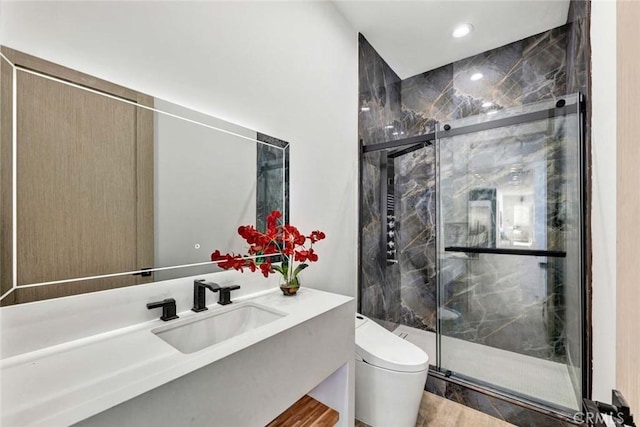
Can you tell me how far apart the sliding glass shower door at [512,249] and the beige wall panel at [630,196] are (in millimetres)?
1339

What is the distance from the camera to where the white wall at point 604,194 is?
0.97 metres

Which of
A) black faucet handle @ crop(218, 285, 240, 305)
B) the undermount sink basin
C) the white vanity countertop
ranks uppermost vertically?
black faucet handle @ crop(218, 285, 240, 305)

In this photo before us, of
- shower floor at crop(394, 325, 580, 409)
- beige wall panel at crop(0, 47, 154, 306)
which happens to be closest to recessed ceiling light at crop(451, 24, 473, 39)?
beige wall panel at crop(0, 47, 154, 306)

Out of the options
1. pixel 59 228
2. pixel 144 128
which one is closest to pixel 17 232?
pixel 59 228

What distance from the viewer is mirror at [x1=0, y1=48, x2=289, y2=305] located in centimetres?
77

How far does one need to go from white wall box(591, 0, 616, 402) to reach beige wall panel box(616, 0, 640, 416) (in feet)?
1.35

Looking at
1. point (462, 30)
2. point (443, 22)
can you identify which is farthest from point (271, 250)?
point (462, 30)

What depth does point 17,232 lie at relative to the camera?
2.49 ft

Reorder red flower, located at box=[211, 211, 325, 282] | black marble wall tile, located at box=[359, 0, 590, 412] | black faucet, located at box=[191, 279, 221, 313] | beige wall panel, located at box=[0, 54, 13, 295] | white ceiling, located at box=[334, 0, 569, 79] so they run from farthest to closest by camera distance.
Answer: black marble wall tile, located at box=[359, 0, 590, 412] → white ceiling, located at box=[334, 0, 569, 79] → red flower, located at box=[211, 211, 325, 282] → black faucet, located at box=[191, 279, 221, 313] → beige wall panel, located at box=[0, 54, 13, 295]

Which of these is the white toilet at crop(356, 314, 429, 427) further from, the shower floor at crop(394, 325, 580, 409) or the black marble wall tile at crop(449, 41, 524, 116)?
the black marble wall tile at crop(449, 41, 524, 116)

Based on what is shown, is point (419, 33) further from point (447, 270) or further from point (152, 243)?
point (152, 243)

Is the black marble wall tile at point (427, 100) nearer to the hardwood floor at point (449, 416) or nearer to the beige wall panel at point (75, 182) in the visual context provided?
the hardwood floor at point (449, 416)

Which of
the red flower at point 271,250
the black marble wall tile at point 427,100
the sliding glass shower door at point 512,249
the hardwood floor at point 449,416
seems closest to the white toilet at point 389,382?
the hardwood floor at point 449,416

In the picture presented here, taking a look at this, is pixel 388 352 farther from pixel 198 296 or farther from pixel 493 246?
pixel 493 246
